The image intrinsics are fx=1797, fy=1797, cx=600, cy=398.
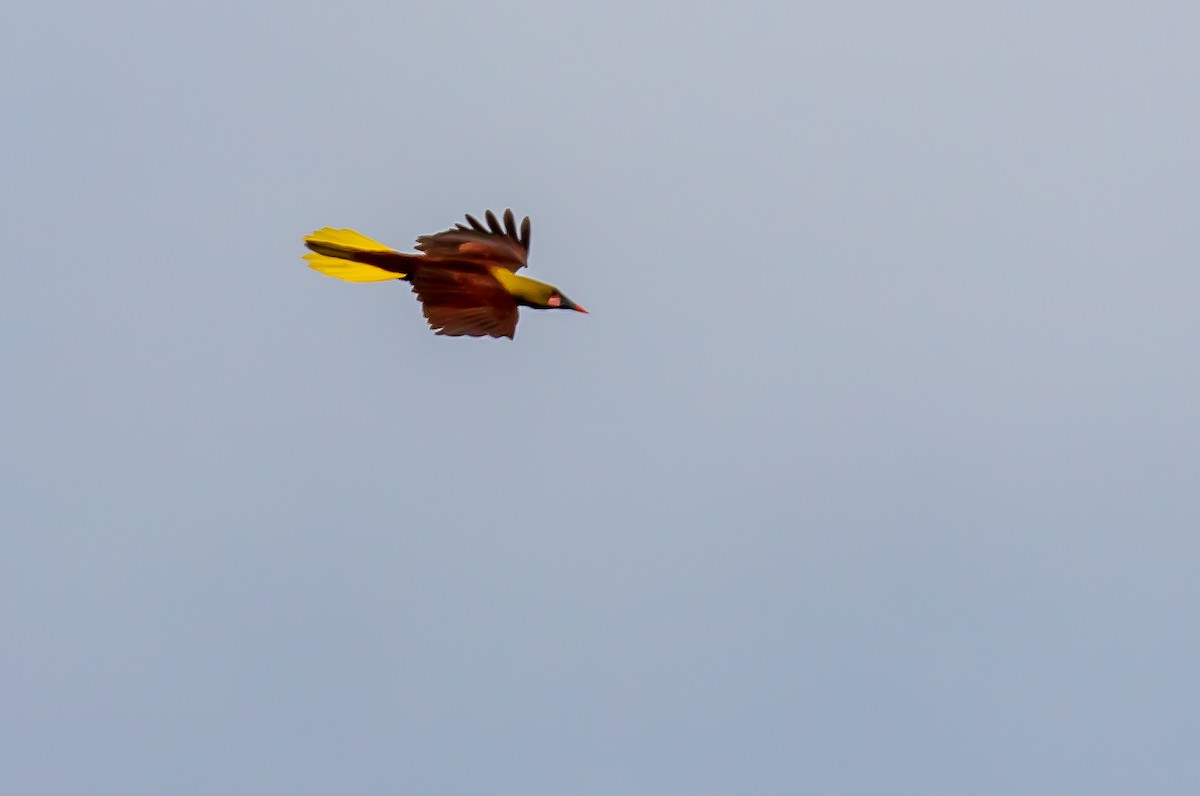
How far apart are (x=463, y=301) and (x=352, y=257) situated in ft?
4.60

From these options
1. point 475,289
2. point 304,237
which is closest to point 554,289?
point 475,289

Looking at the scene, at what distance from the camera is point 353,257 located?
2083 cm

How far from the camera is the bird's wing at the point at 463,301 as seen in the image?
20.4m

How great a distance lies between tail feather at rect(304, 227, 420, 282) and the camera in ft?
68.3

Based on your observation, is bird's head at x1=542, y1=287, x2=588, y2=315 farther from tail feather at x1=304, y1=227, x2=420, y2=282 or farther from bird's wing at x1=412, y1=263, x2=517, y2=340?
tail feather at x1=304, y1=227, x2=420, y2=282

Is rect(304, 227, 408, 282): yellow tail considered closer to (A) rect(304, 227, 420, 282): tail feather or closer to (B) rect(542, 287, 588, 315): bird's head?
(A) rect(304, 227, 420, 282): tail feather

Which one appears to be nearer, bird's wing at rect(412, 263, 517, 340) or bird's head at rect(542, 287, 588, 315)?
bird's wing at rect(412, 263, 517, 340)

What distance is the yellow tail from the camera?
819 inches

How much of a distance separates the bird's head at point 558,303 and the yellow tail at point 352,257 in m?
1.71

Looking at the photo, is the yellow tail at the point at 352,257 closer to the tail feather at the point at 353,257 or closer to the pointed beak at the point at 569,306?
the tail feather at the point at 353,257

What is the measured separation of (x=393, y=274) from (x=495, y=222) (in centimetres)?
162

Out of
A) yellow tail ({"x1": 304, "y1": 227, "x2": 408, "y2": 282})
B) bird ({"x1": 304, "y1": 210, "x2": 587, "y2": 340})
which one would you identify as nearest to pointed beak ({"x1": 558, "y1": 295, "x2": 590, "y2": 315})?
bird ({"x1": 304, "y1": 210, "x2": 587, "y2": 340})

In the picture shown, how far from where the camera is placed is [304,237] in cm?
2117

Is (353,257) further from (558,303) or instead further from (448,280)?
(558,303)
